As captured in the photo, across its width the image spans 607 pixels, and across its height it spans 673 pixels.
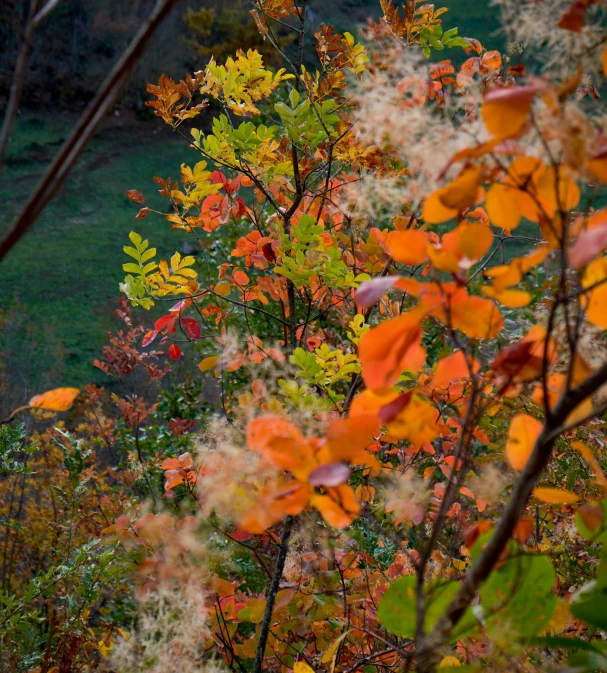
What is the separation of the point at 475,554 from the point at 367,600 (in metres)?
1.06

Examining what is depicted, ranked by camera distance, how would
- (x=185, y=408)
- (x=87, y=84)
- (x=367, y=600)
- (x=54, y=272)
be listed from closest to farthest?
(x=367, y=600) → (x=185, y=408) → (x=54, y=272) → (x=87, y=84)

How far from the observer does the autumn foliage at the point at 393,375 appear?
409 millimetres

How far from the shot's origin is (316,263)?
1330 millimetres

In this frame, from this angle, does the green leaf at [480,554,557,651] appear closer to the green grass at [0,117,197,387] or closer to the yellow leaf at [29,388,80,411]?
the yellow leaf at [29,388,80,411]

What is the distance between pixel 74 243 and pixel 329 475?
29.2 ft

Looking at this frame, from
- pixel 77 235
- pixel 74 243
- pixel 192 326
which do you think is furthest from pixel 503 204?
pixel 77 235

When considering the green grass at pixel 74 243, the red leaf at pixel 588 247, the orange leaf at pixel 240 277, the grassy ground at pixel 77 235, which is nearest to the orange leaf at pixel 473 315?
the red leaf at pixel 588 247

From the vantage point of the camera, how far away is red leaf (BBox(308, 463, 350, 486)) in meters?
0.41

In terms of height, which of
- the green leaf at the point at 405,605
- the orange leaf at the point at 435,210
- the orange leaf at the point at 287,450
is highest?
the orange leaf at the point at 435,210

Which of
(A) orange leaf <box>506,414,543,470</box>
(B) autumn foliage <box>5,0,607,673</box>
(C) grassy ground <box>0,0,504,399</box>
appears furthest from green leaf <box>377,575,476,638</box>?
(C) grassy ground <box>0,0,504,399</box>

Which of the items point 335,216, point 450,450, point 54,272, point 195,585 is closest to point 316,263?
point 335,216

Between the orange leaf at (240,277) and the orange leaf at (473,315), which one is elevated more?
the orange leaf at (473,315)

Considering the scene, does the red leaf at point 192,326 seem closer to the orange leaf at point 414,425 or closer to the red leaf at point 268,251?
the red leaf at point 268,251

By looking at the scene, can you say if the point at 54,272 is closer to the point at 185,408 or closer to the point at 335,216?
the point at 185,408
